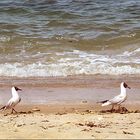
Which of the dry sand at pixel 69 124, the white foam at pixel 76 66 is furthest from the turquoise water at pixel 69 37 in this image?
the dry sand at pixel 69 124

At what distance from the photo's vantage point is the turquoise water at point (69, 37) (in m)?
9.94

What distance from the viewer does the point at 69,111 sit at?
6.84m

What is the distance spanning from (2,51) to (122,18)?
436cm

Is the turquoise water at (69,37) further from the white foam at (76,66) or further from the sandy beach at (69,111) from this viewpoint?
the sandy beach at (69,111)

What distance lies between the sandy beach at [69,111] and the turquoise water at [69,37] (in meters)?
0.81

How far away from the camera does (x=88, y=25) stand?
13.8 m

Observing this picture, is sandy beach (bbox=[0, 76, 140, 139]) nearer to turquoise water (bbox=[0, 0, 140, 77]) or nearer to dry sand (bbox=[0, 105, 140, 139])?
dry sand (bbox=[0, 105, 140, 139])

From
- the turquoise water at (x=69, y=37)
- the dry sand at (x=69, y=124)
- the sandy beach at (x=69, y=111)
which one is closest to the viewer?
the dry sand at (x=69, y=124)

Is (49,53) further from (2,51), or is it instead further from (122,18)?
(122,18)

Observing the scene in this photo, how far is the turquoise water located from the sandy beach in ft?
2.65

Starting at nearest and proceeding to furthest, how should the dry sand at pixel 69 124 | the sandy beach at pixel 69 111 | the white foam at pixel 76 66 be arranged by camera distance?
the dry sand at pixel 69 124
the sandy beach at pixel 69 111
the white foam at pixel 76 66

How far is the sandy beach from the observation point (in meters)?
5.27

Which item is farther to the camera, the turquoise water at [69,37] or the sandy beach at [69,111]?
the turquoise water at [69,37]

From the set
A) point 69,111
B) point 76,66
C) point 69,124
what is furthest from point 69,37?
point 69,124
